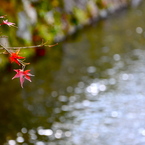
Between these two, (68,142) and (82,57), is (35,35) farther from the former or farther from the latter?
(68,142)

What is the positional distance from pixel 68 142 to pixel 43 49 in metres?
9.42

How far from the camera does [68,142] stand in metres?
10.3

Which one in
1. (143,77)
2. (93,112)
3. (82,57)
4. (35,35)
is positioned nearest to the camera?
(93,112)

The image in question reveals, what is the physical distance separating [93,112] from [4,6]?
884 cm

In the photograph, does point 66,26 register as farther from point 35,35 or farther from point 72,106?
point 72,106

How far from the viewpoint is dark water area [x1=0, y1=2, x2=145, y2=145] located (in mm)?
10633

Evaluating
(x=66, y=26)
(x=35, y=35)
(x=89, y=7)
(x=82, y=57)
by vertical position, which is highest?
(x=89, y=7)

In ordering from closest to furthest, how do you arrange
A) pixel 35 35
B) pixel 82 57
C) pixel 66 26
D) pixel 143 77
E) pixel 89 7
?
1. pixel 143 77
2. pixel 82 57
3. pixel 35 35
4. pixel 66 26
5. pixel 89 7

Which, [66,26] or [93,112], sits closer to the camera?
[93,112]

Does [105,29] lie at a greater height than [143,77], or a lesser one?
greater

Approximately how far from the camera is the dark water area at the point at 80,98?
1063cm

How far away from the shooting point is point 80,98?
1321cm

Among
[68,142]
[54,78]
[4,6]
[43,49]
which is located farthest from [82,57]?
[68,142]

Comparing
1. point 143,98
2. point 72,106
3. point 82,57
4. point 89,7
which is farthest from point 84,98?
point 89,7
